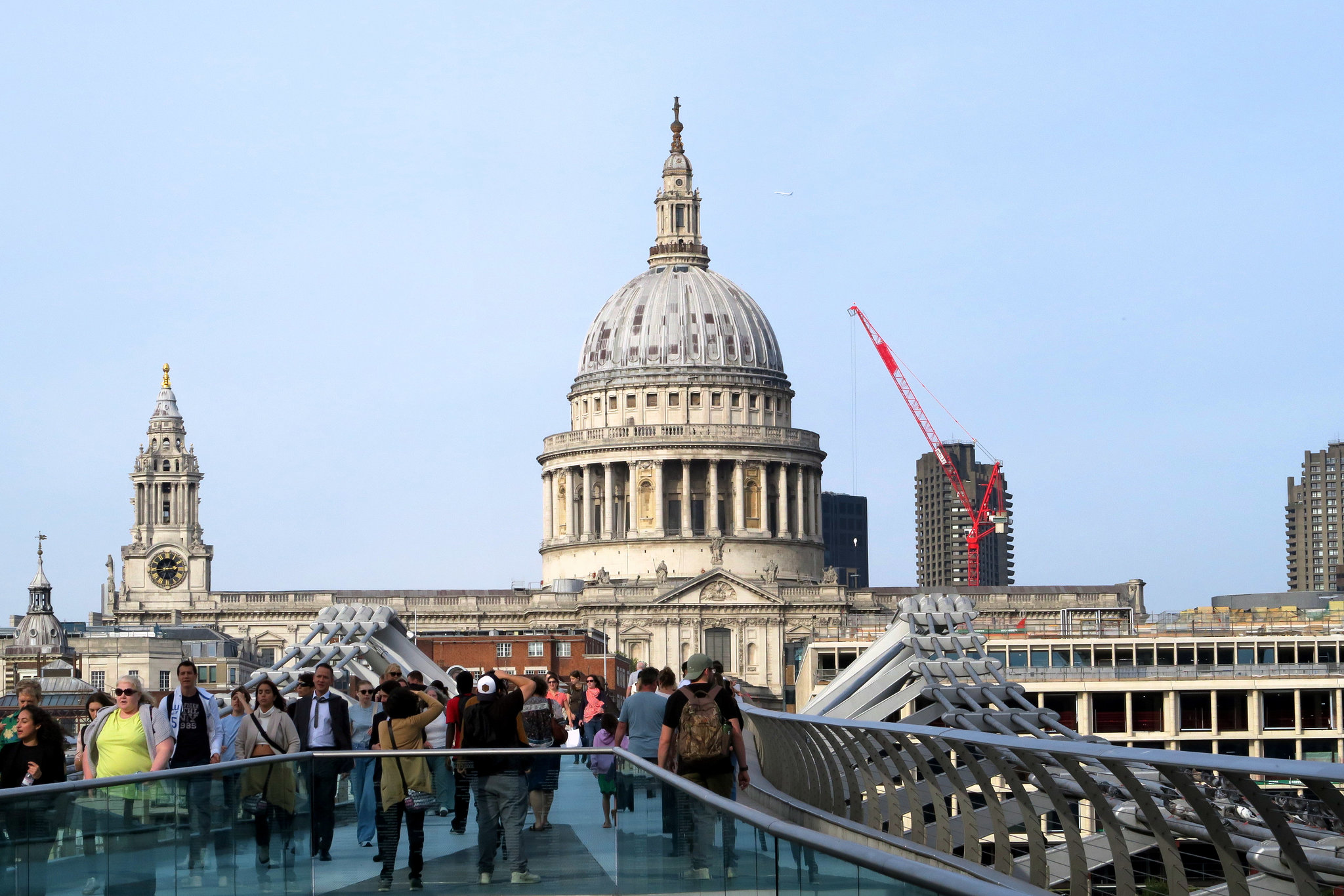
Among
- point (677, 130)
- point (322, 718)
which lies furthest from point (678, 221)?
point (322, 718)

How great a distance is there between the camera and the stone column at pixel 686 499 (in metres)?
166

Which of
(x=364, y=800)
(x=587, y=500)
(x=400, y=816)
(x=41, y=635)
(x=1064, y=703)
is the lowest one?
(x=1064, y=703)

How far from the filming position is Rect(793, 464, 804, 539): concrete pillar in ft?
557

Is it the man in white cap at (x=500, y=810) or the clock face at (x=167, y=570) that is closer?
the man in white cap at (x=500, y=810)

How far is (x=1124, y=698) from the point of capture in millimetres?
103938

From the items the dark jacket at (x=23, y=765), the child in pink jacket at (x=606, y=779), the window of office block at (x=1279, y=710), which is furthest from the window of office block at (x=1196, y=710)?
the dark jacket at (x=23, y=765)

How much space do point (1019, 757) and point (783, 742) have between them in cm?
1443

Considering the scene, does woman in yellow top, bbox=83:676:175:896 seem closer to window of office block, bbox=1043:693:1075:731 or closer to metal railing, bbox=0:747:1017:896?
metal railing, bbox=0:747:1017:896

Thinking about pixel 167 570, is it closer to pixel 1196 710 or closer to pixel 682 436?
pixel 682 436

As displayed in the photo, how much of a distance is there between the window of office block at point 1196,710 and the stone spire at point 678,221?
84857 millimetres

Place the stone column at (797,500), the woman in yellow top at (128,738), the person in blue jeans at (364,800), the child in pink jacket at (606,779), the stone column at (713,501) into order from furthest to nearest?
the stone column at (797,500) < the stone column at (713,501) < the woman in yellow top at (128,738) < the person in blue jeans at (364,800) < the child in pink jacket at (606,779)

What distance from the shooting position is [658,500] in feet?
550

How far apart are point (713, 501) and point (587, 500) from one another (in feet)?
31.8

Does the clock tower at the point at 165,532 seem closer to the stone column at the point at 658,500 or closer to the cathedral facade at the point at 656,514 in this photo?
the cathedral facade at the point at 656,514
